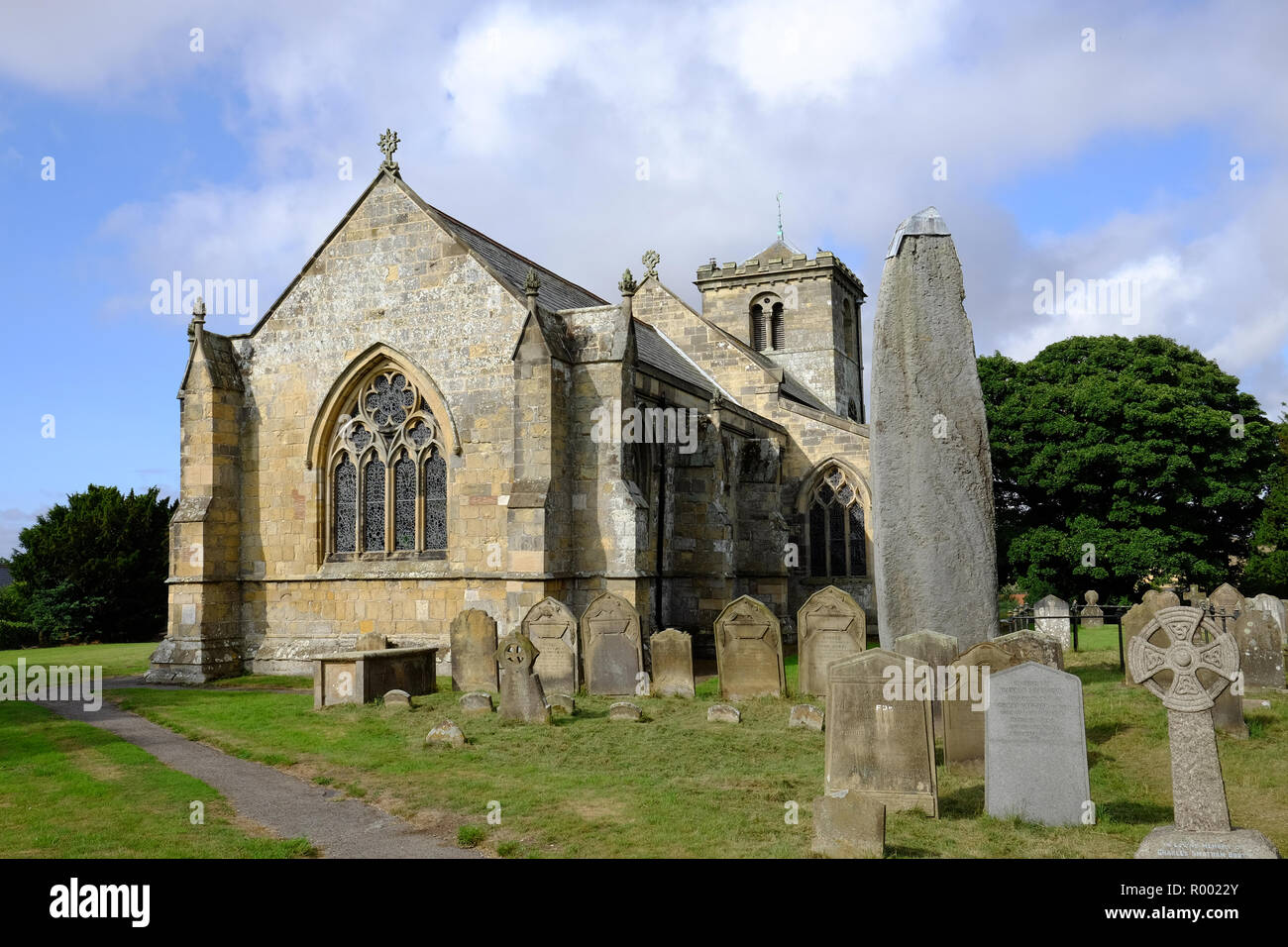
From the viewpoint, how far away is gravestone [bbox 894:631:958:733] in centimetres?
995

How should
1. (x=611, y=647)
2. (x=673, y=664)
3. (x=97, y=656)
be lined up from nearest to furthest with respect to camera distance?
1. (x=673, y=664)
2. (x=611, y=647)
3. (x=97, y=656)

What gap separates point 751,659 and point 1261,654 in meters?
6.54

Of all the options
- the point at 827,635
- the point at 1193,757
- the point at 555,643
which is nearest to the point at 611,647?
the point at 555,643

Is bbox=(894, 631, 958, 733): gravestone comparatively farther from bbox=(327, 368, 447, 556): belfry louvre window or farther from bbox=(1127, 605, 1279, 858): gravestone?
bbox=(327, 368, 447, 556): belfry louvre window

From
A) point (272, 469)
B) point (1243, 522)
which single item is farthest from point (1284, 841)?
point (1243, 522)

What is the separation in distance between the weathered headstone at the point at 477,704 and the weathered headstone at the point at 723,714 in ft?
9.40

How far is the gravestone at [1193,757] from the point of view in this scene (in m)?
5.96

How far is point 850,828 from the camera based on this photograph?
652cm

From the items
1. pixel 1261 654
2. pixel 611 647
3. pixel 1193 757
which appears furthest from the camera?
pixel 611 647

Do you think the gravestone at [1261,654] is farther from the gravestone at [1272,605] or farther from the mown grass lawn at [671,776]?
the gravestone at [1272,605]

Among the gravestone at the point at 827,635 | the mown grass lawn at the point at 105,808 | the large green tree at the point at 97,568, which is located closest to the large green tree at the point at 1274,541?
the gravestone at the point at 827,635

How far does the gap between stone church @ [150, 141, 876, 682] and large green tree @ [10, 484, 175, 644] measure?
12535 mm

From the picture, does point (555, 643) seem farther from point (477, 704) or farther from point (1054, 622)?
point (1054, 622)
